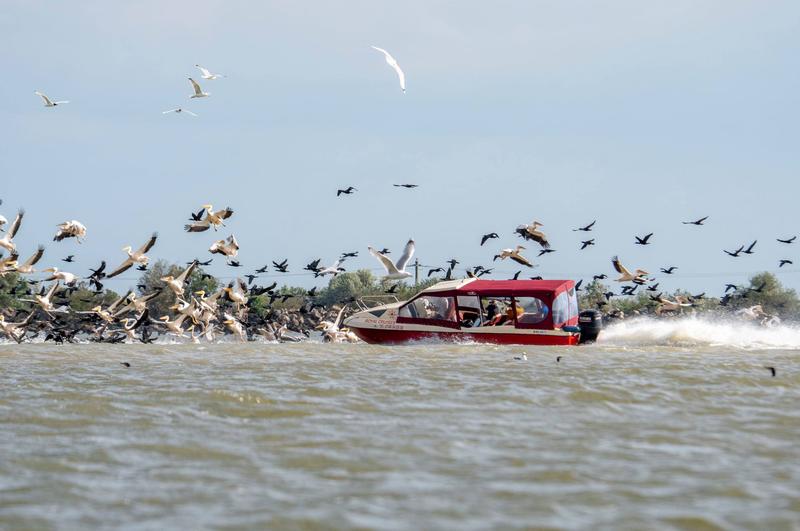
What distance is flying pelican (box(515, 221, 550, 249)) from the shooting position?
3125 cm

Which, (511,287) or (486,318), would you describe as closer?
(511,287)

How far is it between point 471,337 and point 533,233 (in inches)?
151

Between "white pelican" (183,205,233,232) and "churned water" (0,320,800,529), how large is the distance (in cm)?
996

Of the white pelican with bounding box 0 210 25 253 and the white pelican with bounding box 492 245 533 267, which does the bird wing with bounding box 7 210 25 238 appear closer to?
the white pelican with bounding box 0 210 25 253

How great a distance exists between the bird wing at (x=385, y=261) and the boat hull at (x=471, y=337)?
187 centimetres

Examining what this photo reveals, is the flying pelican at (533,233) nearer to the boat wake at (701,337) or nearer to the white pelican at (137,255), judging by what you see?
the boat wake at (701,337)

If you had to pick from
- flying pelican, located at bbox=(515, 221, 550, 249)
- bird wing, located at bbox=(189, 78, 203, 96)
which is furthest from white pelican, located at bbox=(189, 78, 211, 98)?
flying pelican, located at bbox=(515, 221, 550, 249)

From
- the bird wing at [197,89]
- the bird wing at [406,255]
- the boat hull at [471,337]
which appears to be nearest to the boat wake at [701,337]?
the boat hull at [471,337]

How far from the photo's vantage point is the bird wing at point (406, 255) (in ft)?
102

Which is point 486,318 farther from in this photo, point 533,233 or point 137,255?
point 137,255

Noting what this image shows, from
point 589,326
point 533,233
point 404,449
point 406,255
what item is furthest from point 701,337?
point 404,449

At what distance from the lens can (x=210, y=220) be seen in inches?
1126

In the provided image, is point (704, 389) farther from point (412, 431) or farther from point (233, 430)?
point (233, 430)

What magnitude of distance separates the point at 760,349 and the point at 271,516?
22.1 meters
